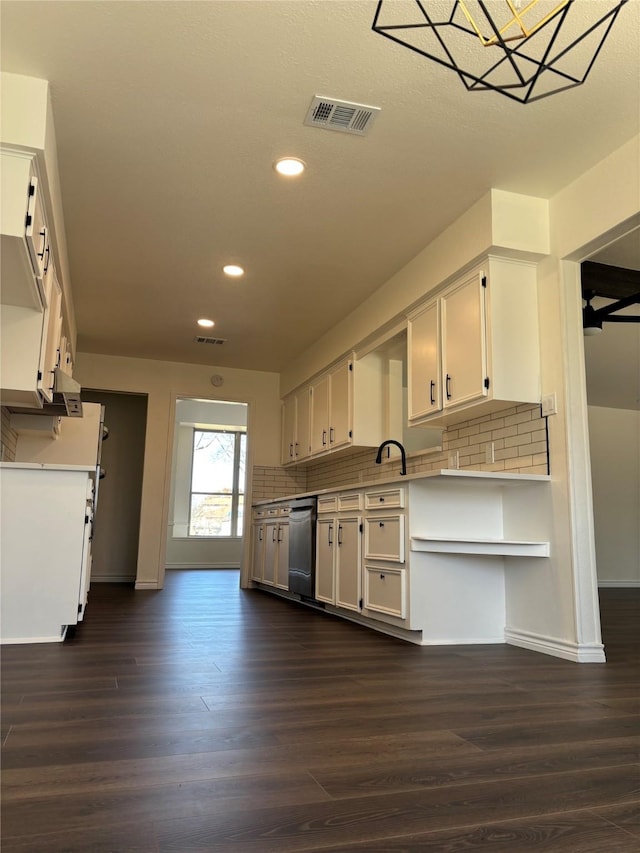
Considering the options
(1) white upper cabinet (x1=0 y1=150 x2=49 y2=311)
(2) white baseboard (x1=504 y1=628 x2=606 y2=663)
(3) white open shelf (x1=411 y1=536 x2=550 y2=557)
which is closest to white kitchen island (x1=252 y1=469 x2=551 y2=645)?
(3) white open shelf (x1=411 y1=536 x2=550 y2=557)

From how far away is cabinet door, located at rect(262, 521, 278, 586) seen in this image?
623 centimetres

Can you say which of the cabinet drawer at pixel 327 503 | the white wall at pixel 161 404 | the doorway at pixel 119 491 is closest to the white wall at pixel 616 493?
the white wall at pixel 161 404

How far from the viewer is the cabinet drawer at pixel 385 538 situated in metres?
3.75

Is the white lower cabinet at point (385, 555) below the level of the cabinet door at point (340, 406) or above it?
below

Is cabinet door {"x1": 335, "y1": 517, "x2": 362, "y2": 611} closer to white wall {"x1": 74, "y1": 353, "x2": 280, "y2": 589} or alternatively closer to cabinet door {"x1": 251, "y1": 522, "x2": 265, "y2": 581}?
cabinet door {"x1": 251, "y1": 522, "x2": 265, "y2": 581}

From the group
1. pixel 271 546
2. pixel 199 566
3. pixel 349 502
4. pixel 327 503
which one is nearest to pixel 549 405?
pixel 349 502

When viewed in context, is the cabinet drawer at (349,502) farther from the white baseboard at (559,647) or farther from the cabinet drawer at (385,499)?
the white baseboard at (559,647)

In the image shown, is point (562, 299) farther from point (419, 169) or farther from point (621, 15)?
point (621, 15)

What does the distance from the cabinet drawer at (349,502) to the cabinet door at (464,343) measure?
0.92 m

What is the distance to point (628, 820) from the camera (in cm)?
134

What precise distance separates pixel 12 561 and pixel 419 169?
304 centimetres

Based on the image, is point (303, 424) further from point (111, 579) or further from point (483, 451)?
point (111, 579)

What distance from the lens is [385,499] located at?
4.00 meters

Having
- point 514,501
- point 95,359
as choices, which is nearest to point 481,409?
point 514,501
